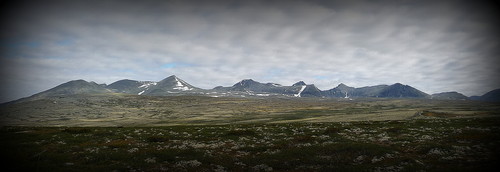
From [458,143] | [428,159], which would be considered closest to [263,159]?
[428,159]

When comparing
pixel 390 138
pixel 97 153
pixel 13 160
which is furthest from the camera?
pixel 390 138

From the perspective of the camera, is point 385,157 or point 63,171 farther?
point 385,157

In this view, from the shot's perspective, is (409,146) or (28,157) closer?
(28,157)

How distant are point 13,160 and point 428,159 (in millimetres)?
40176

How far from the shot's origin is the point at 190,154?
96.5ft

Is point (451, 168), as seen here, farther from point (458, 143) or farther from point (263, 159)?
point (263, 159)

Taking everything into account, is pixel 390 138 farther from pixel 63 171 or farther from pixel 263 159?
pixel 63 171

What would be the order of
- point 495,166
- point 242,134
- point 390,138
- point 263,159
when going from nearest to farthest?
→ point 495,166 → point 263,159 → point 390,138 → point 242,134

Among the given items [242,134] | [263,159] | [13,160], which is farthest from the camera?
[242,134]

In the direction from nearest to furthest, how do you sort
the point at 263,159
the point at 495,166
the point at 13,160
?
the point at 495,166
the point at 13,160
the point at 263,159

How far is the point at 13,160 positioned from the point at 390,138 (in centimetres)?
4429

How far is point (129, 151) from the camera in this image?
99.8 feet

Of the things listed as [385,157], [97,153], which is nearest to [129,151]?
→ [97,153]

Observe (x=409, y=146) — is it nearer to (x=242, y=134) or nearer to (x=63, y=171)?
(x=242, y=134)
